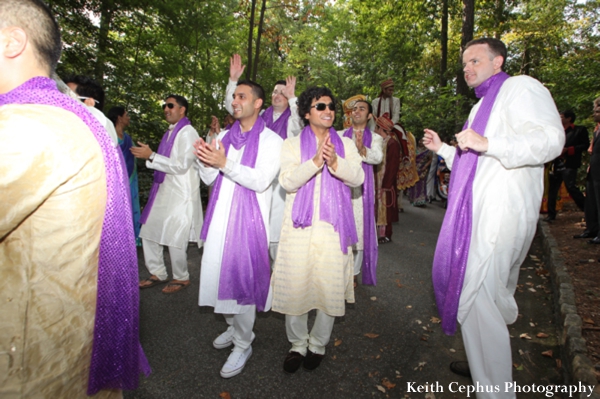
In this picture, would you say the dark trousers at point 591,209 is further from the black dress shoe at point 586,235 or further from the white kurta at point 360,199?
the white kurta at point 360,199

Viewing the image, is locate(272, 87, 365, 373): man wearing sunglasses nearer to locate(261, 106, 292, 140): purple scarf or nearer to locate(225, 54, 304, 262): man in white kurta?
locate(225, 54, 304, 262): man in white kurta

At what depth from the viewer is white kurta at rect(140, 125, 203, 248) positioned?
4180 mm

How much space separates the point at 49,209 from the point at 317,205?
6.28 feet

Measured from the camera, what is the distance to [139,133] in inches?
321

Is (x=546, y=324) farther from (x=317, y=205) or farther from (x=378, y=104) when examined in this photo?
(x=378, y=104)

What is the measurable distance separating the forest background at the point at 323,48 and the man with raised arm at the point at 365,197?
551cm

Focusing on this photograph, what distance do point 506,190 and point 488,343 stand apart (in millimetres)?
987

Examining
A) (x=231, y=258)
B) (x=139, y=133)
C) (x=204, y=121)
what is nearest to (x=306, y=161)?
(x=231, y=258)

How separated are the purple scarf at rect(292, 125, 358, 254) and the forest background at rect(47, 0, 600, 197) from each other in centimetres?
619

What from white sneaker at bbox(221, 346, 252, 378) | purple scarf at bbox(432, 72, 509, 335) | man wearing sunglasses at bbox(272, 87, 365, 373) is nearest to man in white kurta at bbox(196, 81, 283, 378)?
white sneaker at bbox(221, 346, 252, 378)

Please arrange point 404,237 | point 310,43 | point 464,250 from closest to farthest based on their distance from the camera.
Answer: point 464,250 < point 404,237 < point 310,43

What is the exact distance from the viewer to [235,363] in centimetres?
279

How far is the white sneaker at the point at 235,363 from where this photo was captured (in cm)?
272

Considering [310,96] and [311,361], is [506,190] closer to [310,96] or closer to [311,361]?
[310,96]
